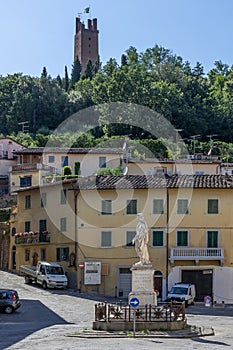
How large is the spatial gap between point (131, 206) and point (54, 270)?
7197 mm

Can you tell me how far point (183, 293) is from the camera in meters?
49.6

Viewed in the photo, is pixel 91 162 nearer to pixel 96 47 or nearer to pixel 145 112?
pixel 145 112

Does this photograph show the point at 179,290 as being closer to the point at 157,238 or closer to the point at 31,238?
the point at 157,238

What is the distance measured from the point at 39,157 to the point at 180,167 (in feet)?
51.2

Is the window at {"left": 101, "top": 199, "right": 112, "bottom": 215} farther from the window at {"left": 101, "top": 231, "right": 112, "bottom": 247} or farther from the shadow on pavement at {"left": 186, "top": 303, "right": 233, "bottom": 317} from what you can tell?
the shadow on pavement at {"left": 186, "top": 303, "right": 233, "bottom": 317}

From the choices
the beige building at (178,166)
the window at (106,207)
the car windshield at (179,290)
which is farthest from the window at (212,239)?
the beige building at (178,166)

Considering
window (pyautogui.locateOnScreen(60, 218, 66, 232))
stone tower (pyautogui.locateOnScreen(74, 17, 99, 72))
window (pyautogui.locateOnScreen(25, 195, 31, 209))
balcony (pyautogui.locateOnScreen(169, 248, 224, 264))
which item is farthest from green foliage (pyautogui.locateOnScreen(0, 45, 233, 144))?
balcony (pyautogui.locateOnScreen(169, 248, 224, 264))

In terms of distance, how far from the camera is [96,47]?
191 metres

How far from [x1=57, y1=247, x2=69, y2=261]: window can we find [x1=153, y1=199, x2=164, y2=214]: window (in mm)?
7083

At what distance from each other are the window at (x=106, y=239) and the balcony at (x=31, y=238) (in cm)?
560

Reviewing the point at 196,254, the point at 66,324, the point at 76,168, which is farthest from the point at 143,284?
the point at 76,168

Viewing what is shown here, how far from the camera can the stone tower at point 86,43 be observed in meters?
187

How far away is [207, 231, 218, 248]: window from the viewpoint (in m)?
55.6

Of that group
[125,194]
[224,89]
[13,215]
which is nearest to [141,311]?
[125,194]
